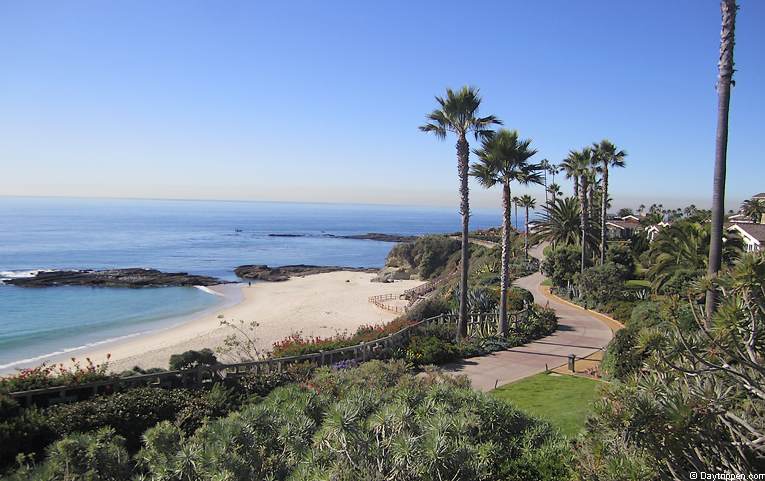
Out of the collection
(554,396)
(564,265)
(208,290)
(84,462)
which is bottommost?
(208,290)

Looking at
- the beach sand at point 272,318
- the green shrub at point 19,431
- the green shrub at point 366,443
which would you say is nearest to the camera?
the green shrub at point 366,443

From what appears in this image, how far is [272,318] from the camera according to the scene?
125ft

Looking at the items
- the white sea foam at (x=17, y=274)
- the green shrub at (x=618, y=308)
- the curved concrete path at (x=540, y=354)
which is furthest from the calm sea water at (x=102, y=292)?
the green shrub at (x=618, y=308)

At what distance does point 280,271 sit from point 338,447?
216 feet

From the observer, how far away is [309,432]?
6051mm

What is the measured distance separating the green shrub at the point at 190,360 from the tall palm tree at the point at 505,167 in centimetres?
1289

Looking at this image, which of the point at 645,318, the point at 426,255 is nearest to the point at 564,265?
the point at 645,318

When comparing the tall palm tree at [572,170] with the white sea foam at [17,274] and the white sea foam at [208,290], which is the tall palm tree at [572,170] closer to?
the white sea foam at [208,290]

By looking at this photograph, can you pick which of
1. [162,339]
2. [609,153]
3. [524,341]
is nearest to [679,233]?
[609,153]

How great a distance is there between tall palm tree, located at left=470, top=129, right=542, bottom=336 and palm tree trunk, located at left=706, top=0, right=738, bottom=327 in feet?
35.4

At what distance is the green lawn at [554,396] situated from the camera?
11512 mm

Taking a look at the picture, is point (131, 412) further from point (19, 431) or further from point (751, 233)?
point (751, 233)

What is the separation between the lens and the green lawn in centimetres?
1151

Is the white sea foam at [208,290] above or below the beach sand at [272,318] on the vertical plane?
below
